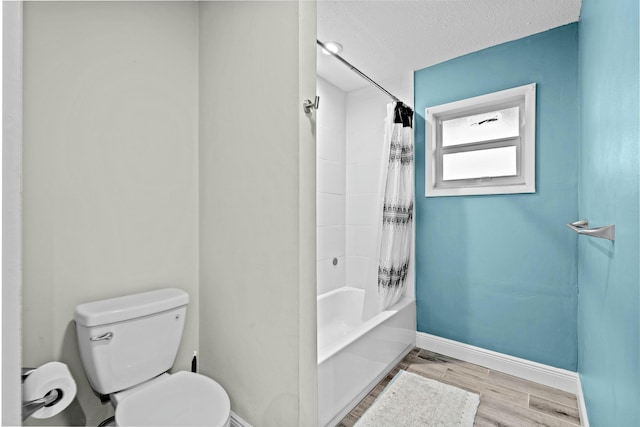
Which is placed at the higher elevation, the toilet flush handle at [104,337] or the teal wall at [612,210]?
the teal wall at [612,210]

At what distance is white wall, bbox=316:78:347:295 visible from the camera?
2709 millimetres

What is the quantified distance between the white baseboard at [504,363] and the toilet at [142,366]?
5.98 ft

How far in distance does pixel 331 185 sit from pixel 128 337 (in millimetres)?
1979

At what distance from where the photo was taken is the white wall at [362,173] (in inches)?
112

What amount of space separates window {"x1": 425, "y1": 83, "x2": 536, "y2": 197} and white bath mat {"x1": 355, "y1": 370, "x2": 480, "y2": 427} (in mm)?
1384

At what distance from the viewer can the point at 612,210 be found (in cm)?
97

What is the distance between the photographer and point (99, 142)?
140cm

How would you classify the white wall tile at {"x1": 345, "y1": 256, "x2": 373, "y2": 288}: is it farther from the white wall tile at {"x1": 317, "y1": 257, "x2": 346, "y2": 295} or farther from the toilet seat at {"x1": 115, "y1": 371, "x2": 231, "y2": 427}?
the toilet seat at {"x1": 115, "y1": 371, "x2": 231, "y2": 427}

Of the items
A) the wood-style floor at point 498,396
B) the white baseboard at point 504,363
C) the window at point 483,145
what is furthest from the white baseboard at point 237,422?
the window at point 483,145

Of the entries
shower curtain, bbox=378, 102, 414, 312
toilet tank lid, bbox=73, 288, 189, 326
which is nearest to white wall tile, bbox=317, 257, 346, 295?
shower curtain, bbox=378, 102, 414, 312

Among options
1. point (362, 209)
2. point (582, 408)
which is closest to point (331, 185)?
point (362, 209)

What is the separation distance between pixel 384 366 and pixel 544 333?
110 cm

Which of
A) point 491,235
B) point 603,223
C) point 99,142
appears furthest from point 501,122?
point 99,142

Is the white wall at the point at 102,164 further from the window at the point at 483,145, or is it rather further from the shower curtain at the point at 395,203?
the window at the point at 483,145
